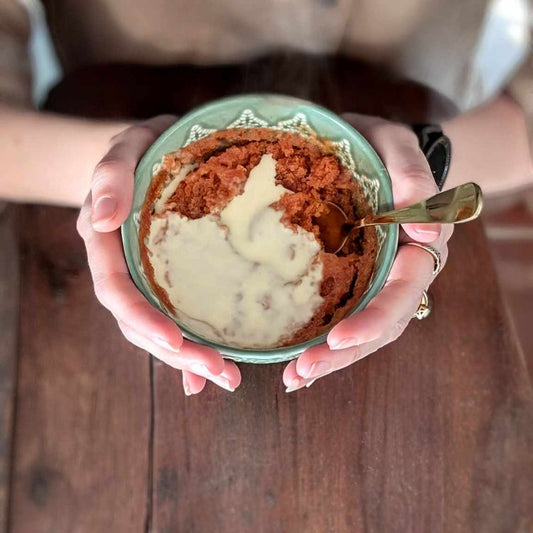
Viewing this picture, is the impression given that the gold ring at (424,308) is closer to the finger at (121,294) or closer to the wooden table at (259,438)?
the wooden table at (259,438)

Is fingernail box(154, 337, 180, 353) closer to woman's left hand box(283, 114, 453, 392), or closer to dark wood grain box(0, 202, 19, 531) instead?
woman's left hand box(283, 114, 453, 392)

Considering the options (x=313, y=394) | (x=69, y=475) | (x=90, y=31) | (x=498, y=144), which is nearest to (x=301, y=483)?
(x=313, y=394)

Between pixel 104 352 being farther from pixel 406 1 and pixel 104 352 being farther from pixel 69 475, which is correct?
pixel 406 1

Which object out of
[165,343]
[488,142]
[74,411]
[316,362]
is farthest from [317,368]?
[488,142]

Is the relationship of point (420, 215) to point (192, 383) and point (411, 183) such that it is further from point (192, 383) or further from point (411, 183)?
point (192, 383)

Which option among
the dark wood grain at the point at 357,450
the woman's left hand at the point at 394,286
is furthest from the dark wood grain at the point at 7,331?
the woman's left hand at the point at 394,286

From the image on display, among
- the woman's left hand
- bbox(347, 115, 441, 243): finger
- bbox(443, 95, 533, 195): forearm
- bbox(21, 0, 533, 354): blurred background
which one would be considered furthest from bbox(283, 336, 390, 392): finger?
bbox(21, 0, 533, 354): blurred background
